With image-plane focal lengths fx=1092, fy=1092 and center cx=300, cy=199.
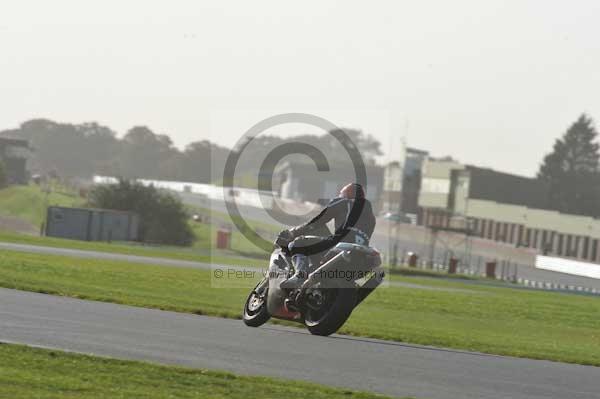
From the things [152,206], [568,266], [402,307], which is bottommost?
[402,307]

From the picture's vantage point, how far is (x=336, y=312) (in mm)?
15492

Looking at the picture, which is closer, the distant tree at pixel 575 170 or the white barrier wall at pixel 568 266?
the white barrier wall at pixel 568 266

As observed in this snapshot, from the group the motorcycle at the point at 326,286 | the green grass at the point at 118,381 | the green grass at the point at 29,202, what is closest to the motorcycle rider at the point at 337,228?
the motorcycle at the point at 326,286

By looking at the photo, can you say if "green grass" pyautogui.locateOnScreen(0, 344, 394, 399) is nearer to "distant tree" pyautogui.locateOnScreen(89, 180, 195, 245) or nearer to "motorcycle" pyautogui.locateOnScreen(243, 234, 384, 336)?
"motorcycle" pyautogui.locateOnScreen(243, 234, 384, 336)

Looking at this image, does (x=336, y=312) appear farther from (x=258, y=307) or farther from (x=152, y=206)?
(x=152, y=206)

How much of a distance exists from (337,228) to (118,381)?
17.0 ft

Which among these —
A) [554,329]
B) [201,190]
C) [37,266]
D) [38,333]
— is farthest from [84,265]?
[201,190]

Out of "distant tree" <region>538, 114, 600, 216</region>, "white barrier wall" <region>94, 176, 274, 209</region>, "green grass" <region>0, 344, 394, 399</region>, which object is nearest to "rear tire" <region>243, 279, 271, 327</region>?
"green grass" <region>0, 344, 394, 399</region>

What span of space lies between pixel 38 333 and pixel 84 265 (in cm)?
1950

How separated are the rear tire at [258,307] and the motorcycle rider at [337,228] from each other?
1.07 m

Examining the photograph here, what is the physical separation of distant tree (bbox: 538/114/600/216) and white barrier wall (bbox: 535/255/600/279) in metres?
75.4

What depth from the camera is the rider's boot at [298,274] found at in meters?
15.9

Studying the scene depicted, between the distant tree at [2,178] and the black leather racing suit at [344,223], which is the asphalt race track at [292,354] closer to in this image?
the black leather racing suit at [344,223]
